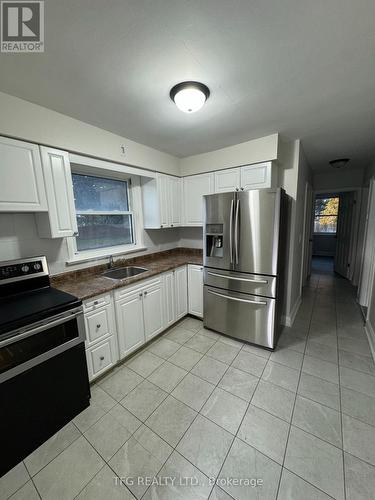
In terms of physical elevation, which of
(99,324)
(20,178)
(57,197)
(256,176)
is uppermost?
(256,176)

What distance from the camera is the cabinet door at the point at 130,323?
2.07 metres

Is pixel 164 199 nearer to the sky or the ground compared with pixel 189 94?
nearer to the ground

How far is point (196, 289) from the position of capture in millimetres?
2920

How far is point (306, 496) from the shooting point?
1.10m

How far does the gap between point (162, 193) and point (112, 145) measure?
0.91 m

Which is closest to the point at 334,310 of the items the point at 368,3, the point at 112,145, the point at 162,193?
the point at 162,193

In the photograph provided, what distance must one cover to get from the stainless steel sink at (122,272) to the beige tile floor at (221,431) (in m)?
0.95

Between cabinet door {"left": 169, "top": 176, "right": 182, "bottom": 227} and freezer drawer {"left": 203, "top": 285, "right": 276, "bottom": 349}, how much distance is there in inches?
46.7

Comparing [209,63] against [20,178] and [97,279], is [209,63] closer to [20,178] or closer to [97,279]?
[20,178]

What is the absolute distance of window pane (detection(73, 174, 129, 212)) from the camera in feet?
7.78

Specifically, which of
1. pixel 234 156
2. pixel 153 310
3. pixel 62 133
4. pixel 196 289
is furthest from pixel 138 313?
pixel 234 156

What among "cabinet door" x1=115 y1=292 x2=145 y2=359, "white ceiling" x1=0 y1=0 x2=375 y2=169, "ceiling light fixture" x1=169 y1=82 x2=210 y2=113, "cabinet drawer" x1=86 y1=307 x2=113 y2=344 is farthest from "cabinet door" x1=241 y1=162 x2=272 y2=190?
"cabinet drawer" x1=86 y1=307 x2=113 y2=344

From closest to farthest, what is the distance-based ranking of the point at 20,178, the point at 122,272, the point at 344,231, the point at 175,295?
1. the point at 20,178
2. the point at 122,272
3. the point at 175,295
4. the point at 344,231

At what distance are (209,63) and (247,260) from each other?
1717mm
